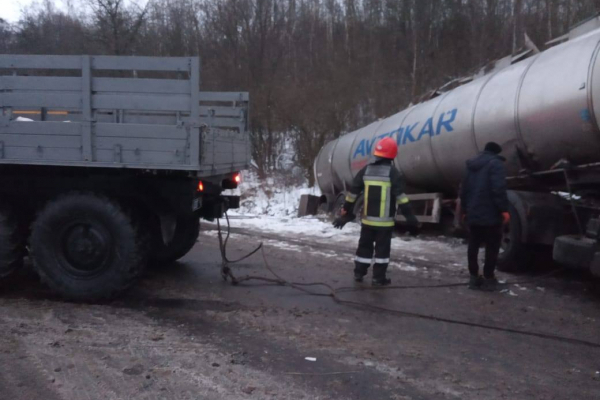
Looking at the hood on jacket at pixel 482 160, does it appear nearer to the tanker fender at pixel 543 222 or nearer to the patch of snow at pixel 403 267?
the tanker fender at pixel 543 222

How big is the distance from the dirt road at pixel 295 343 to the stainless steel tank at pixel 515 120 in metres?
1.69

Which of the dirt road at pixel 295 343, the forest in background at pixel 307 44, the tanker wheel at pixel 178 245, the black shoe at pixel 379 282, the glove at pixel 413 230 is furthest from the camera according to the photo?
the forest in background at pixel 307 44

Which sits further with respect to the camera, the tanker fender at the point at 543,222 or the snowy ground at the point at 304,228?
the snowy ground at the point at 304,228

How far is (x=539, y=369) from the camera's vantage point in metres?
3.99

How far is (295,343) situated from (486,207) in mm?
2915

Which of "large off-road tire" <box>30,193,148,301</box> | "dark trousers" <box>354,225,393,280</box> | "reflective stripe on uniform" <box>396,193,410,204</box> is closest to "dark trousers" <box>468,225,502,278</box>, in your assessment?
"reflective stripe on uniform" <box>396,193,410,204</box>

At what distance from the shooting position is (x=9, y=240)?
5652 mm

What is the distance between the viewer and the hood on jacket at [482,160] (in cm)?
626

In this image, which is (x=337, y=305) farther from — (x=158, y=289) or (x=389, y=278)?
(x=158, y=289)

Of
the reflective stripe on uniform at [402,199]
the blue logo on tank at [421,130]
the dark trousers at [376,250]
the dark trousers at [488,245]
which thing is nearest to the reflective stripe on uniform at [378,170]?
the reflective stripe on uniform at [402,199]

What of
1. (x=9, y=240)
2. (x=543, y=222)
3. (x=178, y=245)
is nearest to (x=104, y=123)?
(x=9, y=240)

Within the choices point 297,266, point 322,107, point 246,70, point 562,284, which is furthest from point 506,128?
point 246,70

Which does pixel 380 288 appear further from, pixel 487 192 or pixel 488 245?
pixel 487 192

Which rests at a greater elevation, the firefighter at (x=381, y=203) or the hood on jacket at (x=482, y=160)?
the hood on jacket at (x=482, y=160)
